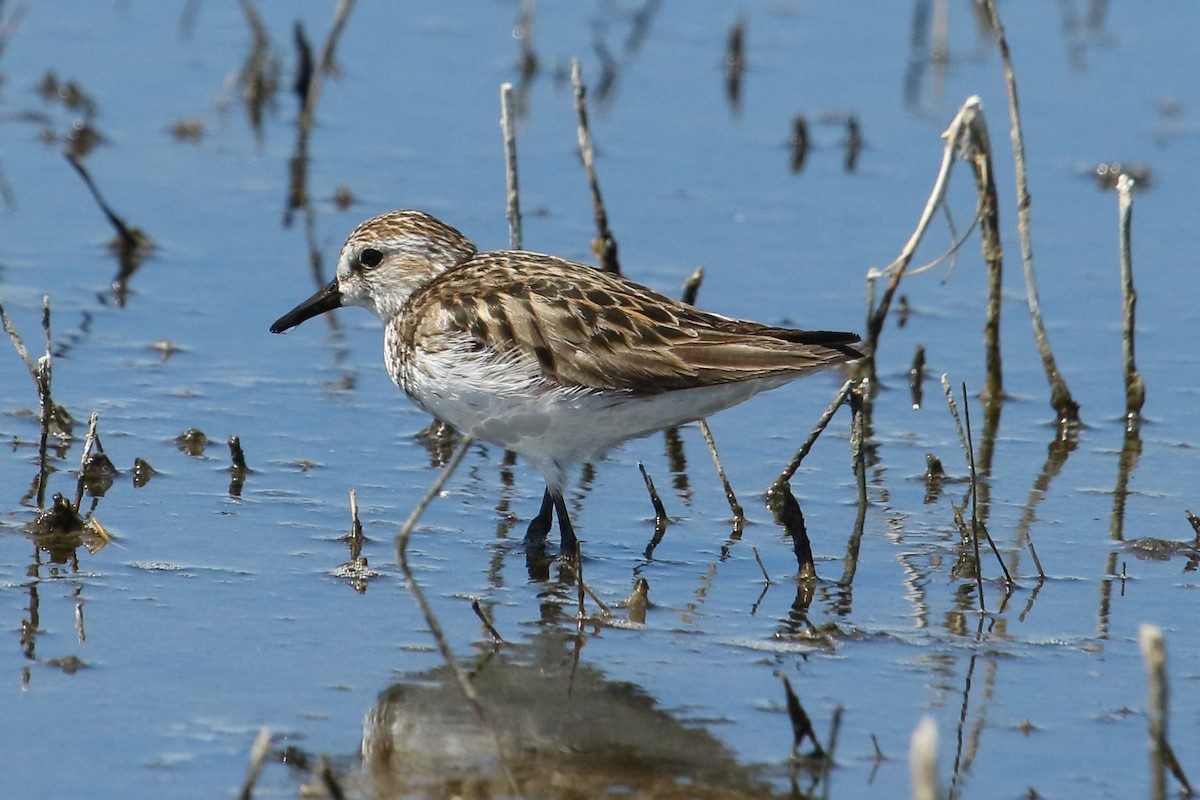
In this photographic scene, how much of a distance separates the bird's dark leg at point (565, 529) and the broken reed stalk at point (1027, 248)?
2722 millimetres

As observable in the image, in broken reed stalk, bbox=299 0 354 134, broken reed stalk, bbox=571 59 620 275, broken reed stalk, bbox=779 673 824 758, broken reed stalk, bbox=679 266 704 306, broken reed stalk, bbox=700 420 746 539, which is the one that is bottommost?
broken reed stalk, bbox=779 673 824 758

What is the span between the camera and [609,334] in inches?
275

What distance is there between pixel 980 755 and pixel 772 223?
6215 millimetres

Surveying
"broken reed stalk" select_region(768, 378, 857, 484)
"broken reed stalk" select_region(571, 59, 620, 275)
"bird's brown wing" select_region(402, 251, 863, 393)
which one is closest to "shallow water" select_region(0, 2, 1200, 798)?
"broken reed stalk" select_region(768, 378, 857, 484)

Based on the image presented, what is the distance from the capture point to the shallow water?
5711 mm

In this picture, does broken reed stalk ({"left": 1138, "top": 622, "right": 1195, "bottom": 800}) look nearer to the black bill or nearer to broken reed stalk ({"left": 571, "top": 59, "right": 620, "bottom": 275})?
the black bill

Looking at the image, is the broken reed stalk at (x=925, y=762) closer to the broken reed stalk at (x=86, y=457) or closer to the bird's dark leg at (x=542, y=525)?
the bird's dark leg at (x=542, y=525)

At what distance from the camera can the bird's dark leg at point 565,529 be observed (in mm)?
7066

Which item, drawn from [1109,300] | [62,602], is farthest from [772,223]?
[62,602]

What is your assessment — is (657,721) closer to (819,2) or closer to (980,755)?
(980,755)

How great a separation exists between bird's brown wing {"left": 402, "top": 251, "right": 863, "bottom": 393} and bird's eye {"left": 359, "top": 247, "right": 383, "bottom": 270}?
63 centimetres

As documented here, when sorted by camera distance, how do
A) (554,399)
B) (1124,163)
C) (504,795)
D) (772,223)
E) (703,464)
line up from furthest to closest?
→ 1. (1124,163)
2. (772,223)
3. (703,464)
4. (554,399)
5. (504,795)

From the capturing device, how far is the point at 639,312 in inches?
280

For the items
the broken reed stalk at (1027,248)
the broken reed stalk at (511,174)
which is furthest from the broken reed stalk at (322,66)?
the broken reed stalk at (1027,248)
